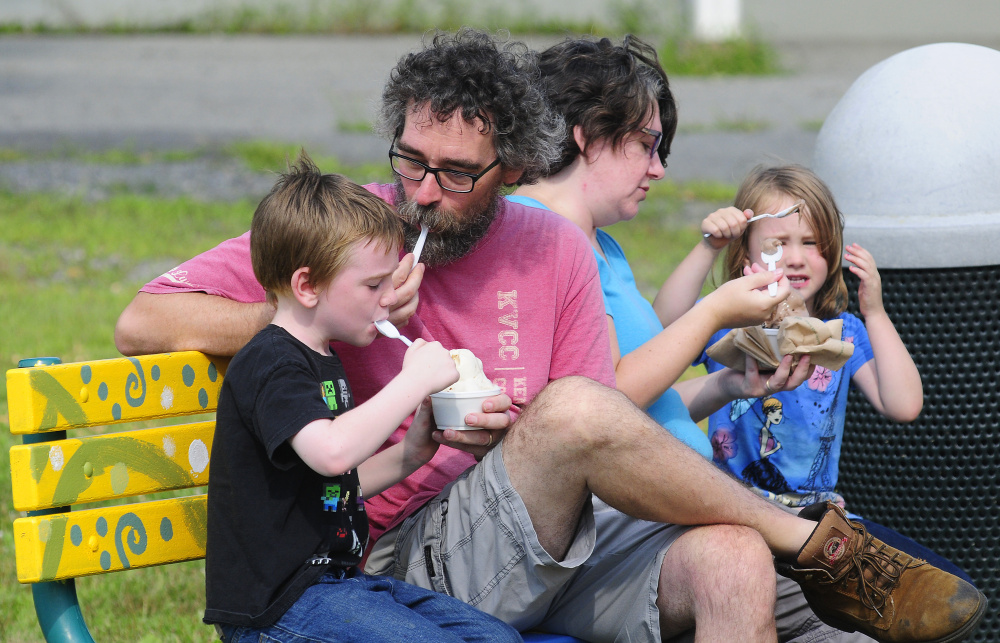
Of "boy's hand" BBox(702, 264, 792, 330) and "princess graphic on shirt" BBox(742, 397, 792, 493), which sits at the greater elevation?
"boy's hand" BBox(702, 264, 792, 330)

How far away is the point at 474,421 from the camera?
2297 mm

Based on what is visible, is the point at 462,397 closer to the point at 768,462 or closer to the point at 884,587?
the point at 884,587

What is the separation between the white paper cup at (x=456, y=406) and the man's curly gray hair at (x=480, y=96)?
0.71 m

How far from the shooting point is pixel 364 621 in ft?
6.86

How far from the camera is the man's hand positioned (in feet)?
7.65

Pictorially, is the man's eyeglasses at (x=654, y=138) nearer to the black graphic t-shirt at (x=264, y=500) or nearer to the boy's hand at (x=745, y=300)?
the boy's hand at (x=745, y=300)

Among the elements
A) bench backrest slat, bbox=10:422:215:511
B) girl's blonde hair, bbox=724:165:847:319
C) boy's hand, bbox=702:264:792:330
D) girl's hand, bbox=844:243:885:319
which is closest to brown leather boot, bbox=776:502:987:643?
boy's hand, bbox=702:264:792:330

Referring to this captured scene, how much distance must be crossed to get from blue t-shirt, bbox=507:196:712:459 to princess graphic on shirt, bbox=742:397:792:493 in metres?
0.20

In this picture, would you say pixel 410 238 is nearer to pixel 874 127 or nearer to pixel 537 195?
pixel 537 195

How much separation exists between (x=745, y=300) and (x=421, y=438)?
34.9 inches

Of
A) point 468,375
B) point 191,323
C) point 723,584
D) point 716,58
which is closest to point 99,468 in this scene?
point 191,323

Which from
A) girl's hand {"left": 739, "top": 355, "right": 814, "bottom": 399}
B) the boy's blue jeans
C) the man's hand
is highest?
the man's hand

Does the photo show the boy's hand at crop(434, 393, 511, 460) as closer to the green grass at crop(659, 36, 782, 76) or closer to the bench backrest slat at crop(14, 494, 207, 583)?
the bench backrest slat at crop(14, 494, 207, 583)

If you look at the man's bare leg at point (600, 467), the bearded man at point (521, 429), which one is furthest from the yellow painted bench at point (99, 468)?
the man's bare leg at point (600, 467)
